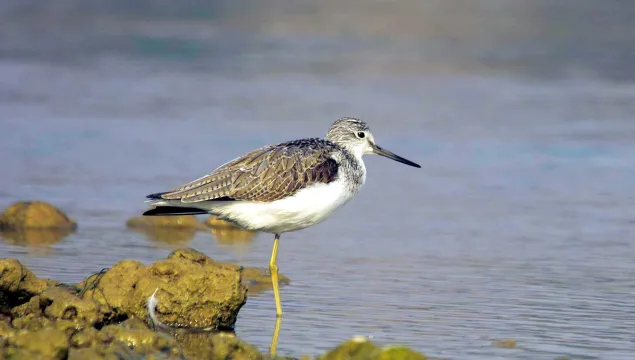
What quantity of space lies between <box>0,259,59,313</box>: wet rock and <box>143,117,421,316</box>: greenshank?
1.29m

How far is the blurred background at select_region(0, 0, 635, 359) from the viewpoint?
867cm

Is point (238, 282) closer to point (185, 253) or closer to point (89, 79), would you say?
point (185, 253)

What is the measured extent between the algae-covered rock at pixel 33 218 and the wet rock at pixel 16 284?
324 cm

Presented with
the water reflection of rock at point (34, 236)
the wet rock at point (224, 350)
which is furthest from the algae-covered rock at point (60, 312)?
the water reflection of rock at point (34, 236)

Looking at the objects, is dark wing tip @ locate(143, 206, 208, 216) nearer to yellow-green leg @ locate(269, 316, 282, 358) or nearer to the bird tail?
the bird tail

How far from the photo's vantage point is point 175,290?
775cm

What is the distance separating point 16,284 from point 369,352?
8.31 feet

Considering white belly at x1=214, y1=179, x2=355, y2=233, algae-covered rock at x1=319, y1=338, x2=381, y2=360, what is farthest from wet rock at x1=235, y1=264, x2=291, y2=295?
algae-covered rock at x1=319, y1=338, x2=381, y2=360

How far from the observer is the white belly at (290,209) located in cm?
888

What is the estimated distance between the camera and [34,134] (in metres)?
15.6

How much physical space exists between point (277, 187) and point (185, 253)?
3.58ft

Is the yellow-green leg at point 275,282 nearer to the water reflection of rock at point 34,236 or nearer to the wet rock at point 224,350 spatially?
the wet rock at point 224,350

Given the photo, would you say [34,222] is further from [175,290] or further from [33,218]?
[175,290]

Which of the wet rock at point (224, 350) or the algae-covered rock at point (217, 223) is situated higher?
the algae-covered rock at point (217, 223)
